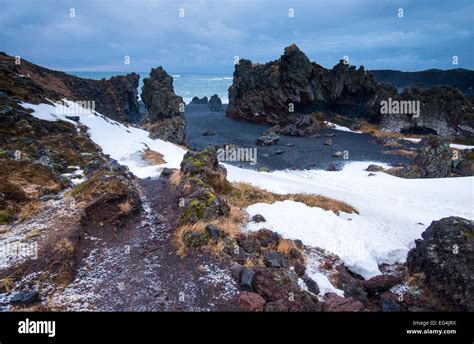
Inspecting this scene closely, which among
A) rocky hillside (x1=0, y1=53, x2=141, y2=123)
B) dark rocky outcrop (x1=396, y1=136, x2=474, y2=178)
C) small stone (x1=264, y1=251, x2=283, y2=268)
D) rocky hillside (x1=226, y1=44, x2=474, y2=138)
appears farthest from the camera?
rocky hillside (x1=226, y1=44, x2=474, y2=138)

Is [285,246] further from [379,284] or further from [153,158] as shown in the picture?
[153,158]

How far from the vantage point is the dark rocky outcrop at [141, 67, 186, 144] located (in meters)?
49.9

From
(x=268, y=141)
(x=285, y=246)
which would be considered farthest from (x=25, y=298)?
(x=268, y=141)

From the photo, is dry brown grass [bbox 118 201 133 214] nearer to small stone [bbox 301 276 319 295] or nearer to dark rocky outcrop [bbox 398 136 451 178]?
small stone [bbox 301 276 319 295]

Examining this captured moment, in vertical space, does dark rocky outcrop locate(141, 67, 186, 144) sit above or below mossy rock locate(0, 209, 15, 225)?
above

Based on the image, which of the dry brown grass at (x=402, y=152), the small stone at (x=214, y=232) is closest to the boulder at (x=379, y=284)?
the small stone at (x=214, y=232)

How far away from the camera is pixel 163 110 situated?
198 ft

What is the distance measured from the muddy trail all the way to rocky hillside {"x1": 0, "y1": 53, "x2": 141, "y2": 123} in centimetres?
2821

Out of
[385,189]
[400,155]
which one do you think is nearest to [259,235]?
[385,189]

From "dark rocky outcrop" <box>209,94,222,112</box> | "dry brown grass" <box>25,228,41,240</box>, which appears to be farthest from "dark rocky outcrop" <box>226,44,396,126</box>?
"dry brown grass" <box>25,228,41,240</box>

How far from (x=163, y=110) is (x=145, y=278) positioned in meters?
54.7

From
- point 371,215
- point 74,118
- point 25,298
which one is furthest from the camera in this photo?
point 74,118

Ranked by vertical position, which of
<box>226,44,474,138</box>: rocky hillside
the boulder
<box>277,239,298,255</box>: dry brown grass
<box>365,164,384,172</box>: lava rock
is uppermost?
<box>226,44,474,138</box>: rocky hillside

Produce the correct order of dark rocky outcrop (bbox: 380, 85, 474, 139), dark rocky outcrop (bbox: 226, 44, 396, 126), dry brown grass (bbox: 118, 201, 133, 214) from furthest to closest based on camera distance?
dark rocky outcrop (bbox: 226, 44, 396, 126), dark rocky outcrop (bbox: 380, 85, 474, 139), dry brown grass (bbox: 118, 201, 133, 214)
